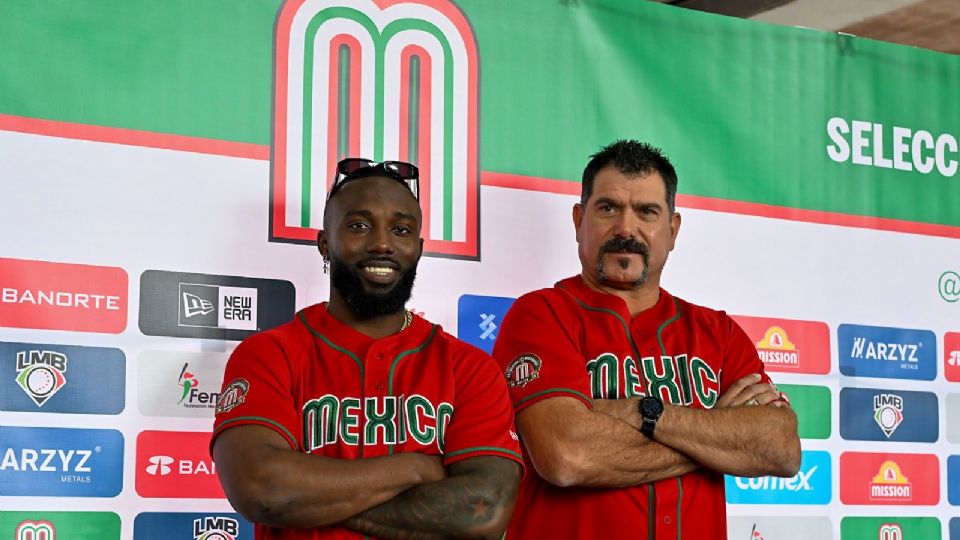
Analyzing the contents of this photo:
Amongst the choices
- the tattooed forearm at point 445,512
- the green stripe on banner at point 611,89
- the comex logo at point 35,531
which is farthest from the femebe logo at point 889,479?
the comex logo at point 35,531

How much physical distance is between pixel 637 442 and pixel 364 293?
0.62 metres

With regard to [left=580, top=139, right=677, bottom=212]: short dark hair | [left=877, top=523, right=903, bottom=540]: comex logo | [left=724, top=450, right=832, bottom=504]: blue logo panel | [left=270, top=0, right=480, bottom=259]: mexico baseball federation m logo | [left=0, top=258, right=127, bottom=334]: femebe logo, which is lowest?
[left=877, top=523, right=903, bottom=540]: comex logo

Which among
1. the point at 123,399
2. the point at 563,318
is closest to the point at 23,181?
the point at 123,399

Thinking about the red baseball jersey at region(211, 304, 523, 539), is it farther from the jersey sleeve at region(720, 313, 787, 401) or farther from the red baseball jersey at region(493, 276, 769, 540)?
the jersey sleeve at region(720, 313, 787, 401)

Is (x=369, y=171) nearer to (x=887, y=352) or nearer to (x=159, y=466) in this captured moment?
(x=159, y=466)

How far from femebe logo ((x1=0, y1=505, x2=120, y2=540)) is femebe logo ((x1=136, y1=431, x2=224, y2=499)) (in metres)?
0.09

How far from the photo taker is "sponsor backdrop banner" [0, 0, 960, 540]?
271 centimetres

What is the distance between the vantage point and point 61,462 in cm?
266

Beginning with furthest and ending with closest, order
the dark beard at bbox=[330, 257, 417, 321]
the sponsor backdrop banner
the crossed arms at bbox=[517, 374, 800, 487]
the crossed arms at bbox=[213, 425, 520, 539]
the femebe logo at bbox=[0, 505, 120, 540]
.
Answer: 1. the sponsor backdrop banner
2. the femebe logo at bbox=[0, 505, 120, 540]
3. the crossed arms at bbox=[517, 374, 800, 487]
4. the dark beard at bbox=[330, 257, 417, 321]
5. the crossed arms at bbox=[213, 425, 520, 539]

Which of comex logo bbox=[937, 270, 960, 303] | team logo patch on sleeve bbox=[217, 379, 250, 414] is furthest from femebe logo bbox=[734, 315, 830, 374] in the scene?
team logo patch on sleeve bbox=[217, 379, 250, 414]

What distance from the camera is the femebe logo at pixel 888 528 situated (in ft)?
11.7

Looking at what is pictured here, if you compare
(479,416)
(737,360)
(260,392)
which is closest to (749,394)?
(737,360)

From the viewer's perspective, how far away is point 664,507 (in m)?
2.56

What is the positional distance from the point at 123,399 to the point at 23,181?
50 centimetres
